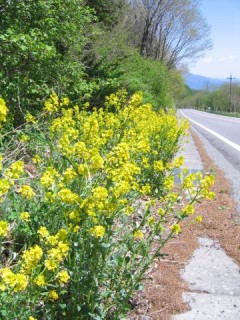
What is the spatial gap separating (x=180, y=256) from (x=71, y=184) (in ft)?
5.07

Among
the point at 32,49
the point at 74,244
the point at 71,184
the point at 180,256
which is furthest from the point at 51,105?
the point at 74,244

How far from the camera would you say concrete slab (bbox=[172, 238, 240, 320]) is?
10.4ft

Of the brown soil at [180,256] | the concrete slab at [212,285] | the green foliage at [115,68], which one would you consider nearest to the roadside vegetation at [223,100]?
the green foliage at [115,68]

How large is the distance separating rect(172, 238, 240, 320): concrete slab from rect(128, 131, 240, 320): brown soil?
7cm

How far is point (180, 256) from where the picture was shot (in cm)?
412

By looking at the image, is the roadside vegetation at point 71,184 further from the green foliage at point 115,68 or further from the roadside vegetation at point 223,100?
the roadside vegetation at point 223,100

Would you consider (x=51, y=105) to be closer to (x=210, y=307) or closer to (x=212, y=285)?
(x=212, y=285)

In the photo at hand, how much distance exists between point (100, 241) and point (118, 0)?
17.7 metres

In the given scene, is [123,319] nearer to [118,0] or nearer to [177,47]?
[118,0]

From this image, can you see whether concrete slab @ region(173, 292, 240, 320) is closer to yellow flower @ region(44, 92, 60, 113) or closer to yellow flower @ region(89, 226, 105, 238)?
yellow flower @ region(89, 226, 105, 238)

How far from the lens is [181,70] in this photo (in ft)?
179

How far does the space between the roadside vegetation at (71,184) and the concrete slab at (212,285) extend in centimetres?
40

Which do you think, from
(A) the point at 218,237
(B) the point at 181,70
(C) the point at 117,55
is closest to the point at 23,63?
(A) the point at 218,237

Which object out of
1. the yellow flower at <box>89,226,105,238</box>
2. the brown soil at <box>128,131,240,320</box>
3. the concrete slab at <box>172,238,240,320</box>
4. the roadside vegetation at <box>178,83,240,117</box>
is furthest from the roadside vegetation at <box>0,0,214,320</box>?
the roadside vegetation at <box>178,83,240,117</box>
